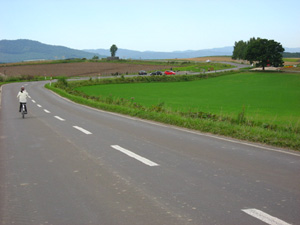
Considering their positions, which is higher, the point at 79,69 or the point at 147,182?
the point at 79,69

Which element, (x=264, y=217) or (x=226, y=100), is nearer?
(x=264, y=217)

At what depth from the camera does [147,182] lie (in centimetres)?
610

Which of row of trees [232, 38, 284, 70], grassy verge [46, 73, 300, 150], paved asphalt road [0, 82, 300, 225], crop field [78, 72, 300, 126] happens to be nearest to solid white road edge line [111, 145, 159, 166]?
paved asphalt road [0, 82, 300, 225]

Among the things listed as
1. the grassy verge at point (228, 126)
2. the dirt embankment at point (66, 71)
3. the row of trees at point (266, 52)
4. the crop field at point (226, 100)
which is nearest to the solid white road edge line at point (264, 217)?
the grassy verge at point (228, 126)

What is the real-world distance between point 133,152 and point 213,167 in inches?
94.4

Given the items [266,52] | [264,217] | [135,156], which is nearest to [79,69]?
[266,52]

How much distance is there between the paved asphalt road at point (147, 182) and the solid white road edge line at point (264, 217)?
0.04ft

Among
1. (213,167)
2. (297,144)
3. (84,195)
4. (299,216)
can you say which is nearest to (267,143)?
(297,144)

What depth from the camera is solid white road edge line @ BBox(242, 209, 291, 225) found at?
4281mm

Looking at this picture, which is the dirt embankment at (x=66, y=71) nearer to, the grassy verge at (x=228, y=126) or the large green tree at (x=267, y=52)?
the large green tree at (x=267, y=52)

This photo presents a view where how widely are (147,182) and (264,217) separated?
7.47 feet

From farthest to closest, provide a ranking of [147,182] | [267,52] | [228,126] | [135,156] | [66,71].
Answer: [66,71] < [267,52] < [228,126] < [135,156] < [147,182]

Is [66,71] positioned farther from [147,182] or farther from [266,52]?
[147,182]

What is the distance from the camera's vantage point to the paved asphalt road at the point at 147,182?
4633 millimetres
